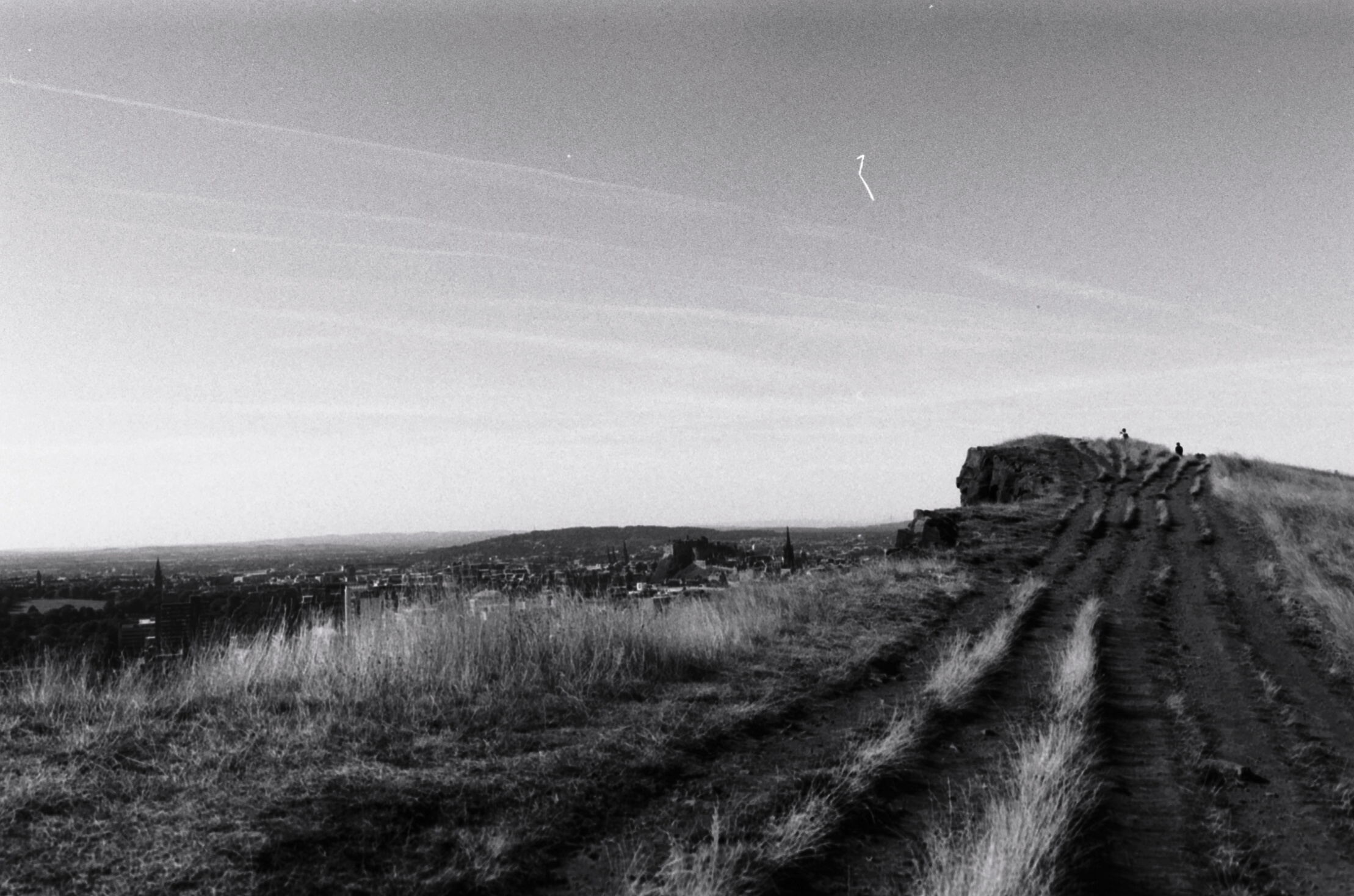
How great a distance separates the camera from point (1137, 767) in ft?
23.8

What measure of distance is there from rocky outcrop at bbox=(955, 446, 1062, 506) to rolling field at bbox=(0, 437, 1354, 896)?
25521 mm

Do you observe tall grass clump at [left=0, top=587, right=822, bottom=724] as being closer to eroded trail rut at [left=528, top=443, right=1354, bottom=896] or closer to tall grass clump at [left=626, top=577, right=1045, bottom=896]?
eroded trail rut at [left=528, top=443, right=1354, bottom=896]

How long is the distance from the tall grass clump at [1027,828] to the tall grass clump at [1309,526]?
7.34 meters

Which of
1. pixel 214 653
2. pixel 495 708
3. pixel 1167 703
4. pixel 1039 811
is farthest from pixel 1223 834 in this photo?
pixel 214 653

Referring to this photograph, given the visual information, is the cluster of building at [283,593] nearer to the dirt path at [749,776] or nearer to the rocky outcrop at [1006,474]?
the dirt path at [749,776]

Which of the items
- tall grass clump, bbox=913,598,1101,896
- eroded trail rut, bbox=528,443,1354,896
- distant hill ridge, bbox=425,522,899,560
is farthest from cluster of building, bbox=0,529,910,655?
distant hill ridge, bbox=425,522,899,560

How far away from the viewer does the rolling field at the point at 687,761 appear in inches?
186

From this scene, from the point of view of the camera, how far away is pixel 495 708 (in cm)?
754

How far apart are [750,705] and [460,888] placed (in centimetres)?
431

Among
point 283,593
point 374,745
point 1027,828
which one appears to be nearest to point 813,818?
point 1027,828

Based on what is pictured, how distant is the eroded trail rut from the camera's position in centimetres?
518

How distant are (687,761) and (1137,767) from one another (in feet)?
13.0

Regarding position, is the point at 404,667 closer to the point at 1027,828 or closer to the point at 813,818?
the point at 813,818

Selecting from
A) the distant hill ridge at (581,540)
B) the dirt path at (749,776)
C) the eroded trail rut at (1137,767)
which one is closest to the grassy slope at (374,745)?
the dirt path at (749,776)
